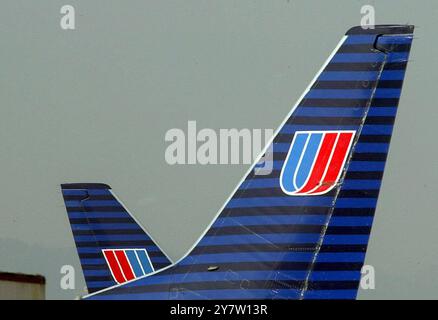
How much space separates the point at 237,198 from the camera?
31.8 feet

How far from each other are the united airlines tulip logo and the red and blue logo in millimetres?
6191

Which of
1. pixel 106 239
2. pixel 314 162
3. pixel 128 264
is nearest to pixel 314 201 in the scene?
pixel 314 162

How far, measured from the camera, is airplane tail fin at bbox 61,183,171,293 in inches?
613

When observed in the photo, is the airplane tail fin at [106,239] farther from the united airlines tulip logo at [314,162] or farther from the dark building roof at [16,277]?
the united airlines tulip logo at [314,162]

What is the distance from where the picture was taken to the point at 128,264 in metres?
15.8

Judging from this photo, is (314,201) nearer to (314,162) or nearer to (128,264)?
(314,162)

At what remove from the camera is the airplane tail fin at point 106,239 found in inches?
613

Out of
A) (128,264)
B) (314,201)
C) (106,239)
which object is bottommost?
(128,264)

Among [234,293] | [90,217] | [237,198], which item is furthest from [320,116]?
[90,217]

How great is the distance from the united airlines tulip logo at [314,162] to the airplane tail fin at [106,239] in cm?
598

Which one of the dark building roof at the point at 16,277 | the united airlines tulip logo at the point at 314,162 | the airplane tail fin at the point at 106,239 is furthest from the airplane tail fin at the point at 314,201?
the airplane tail fin at the point at 106,239

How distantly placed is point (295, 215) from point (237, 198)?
1.60 feet

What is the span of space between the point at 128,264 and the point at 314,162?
257 inches

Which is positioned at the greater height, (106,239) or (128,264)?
(106,239)
